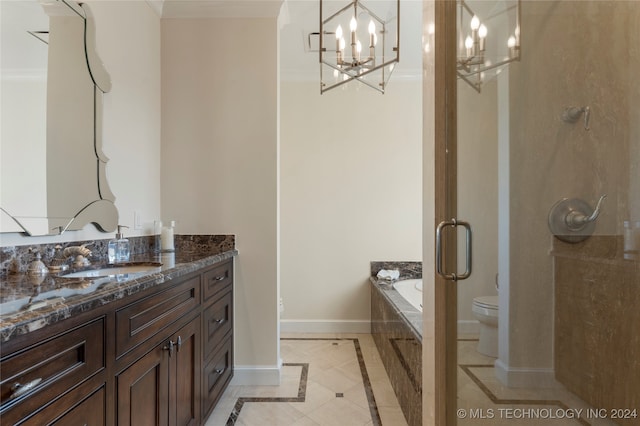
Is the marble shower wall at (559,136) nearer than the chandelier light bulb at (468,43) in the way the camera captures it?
Yes

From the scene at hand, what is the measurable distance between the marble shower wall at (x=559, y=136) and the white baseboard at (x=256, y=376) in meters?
1.78

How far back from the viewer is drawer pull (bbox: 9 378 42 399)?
2.19 feet

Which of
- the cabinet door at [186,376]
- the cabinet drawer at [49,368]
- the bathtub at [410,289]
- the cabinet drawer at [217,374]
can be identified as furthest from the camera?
the bathtub at [410,289]

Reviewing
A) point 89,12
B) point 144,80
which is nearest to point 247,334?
point 144,80

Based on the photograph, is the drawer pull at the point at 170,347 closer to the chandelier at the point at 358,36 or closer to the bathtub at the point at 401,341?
the bathtub at the point at 401,341

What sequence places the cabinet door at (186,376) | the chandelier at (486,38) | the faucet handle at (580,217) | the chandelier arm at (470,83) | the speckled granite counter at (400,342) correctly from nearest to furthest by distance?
the faucet handle at (580,217) < the chandelier at (486,38) < the chandelier arm at (470,83) < the cabinet door at (186,376) < the speckled granite counter at (400,342)

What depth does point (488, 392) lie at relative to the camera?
3.45ft

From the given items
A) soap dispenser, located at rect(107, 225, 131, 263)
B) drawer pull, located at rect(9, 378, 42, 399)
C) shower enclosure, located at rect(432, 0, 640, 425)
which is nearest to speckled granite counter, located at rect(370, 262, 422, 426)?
shower enclosure, located at rect(432, 0, 640, 425)

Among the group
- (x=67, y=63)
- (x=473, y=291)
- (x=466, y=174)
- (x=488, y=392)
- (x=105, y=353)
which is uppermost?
(x=67, y=63)

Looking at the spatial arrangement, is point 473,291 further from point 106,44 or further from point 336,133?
point 336,133

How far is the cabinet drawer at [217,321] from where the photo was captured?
1847mm

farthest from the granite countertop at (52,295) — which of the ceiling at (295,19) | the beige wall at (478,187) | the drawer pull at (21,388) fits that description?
the ceiling at (295,19)

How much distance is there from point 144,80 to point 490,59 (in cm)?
210

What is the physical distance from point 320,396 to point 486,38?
2186mm
